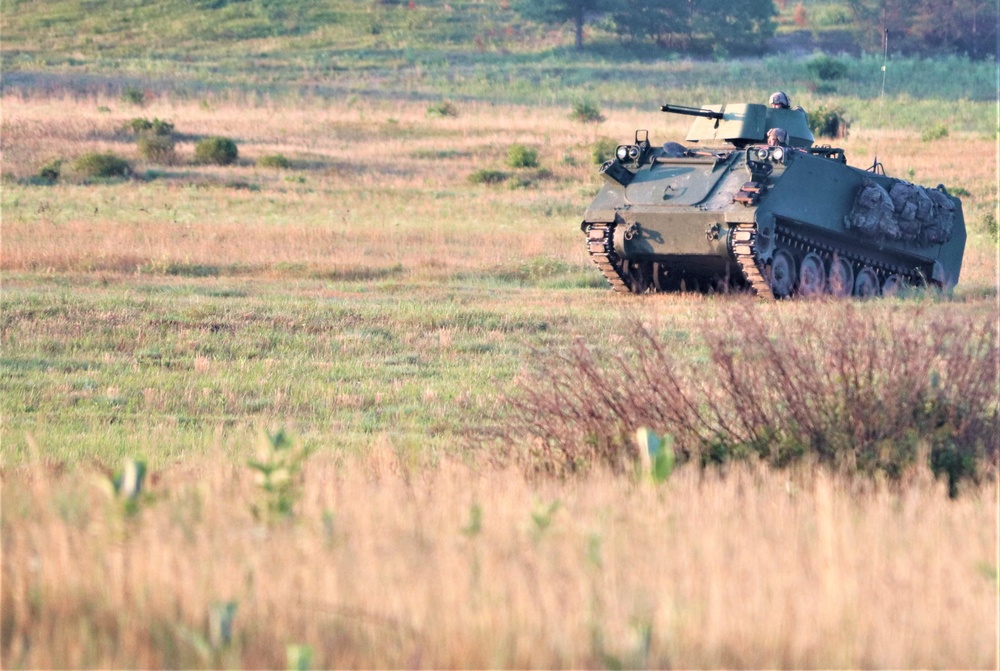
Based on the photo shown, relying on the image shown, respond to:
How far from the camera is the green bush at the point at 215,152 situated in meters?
35.2

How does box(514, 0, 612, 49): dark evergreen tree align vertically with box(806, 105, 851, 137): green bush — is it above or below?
above

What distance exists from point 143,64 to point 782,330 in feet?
196

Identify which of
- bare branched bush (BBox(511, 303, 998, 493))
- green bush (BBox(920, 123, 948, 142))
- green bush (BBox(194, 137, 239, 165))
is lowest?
green bush (BBox(920, 123, 948, 142))

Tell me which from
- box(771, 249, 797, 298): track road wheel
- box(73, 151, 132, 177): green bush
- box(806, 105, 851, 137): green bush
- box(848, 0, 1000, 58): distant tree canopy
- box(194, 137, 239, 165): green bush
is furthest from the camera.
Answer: box(848, 0, 1000, 58): distant tree canopy

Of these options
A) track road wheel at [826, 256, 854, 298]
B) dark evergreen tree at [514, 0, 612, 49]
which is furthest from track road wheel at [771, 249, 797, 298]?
dark evergreen tree at [514, 0, 612, 49]

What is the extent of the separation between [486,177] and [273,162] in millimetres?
5555

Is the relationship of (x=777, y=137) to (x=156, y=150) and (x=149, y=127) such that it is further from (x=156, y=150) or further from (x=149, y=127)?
(x=149, y=127)

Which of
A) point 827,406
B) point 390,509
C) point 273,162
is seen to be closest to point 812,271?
point 827,406

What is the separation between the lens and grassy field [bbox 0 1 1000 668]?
434 cm

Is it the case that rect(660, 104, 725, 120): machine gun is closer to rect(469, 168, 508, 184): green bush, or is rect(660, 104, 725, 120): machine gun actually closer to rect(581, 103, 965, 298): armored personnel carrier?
rect(581, 103, 965, 298): armored personnel carrier

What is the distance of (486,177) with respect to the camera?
3384cm

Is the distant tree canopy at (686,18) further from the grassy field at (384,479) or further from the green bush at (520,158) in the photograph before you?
the grassy field at (384,479)

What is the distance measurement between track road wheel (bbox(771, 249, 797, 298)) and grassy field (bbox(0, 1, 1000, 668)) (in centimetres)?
79

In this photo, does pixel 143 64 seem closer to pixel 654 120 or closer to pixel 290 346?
pixel 654 120
